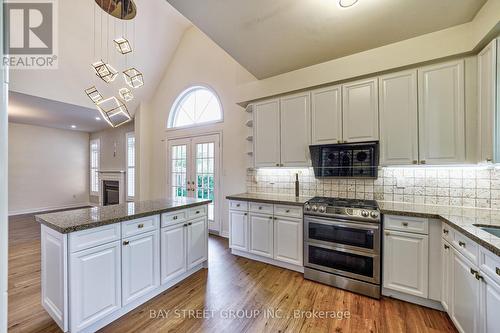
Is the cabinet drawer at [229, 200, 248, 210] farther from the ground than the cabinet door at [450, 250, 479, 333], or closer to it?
farther from the ground

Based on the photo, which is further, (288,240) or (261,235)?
(261,235)

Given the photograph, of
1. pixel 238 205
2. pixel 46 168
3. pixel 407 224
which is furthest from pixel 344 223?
pixel 46 168

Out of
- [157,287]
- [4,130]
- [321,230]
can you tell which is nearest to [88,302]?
[157,287]

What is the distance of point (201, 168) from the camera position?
4855mm

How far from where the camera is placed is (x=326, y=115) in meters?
2.99

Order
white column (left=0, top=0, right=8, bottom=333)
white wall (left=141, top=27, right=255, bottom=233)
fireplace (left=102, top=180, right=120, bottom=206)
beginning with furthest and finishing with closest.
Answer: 1. fireplace (left=102, top=180, right=120, bottom=206)
2. white wall (left=141, top=27, right=255, bottom=233)
3. white column (left=0, top=0, right=8, bottom=333)

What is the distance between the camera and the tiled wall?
92.9 inches

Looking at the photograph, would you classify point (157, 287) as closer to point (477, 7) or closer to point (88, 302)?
point (88, 302)

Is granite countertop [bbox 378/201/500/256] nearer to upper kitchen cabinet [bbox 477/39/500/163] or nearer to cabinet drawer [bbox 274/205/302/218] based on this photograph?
upper kitchen cabinet [bbox 477/39/500/163]

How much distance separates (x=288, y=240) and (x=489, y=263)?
6.09 ft

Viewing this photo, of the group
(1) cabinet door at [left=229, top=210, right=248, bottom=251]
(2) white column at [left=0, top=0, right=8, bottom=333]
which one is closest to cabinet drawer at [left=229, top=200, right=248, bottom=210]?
(1) cabinet door at [left=229, top=210, right=248, bottom=251]

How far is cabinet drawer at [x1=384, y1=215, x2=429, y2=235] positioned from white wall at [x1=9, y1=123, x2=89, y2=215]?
30.0ft

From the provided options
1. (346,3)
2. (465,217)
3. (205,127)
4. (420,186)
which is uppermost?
(346,3)

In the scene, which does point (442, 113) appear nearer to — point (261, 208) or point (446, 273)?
point (446, 273)
